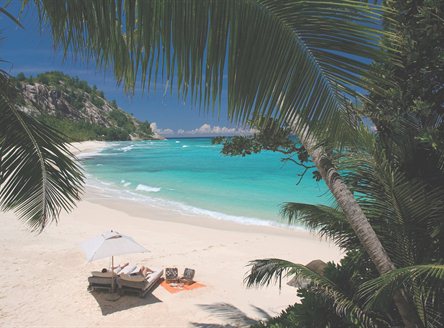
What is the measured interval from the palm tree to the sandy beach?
1.65 meters

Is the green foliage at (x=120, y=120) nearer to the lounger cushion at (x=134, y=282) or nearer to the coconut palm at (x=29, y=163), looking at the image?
the lounger cushion at (x=134, y=282)

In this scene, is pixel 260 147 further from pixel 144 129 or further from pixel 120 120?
pixel 144 129

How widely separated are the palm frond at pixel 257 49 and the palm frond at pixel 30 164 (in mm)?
2225

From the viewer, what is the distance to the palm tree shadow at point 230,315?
20.4ft

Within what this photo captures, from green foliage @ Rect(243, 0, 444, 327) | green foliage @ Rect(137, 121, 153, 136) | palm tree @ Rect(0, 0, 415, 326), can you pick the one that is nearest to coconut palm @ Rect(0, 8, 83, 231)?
palm tree @ Rect(0, 0, 415, 326)

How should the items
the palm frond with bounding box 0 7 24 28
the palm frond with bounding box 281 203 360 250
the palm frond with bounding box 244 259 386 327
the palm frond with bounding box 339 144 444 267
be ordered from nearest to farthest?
the palm frond with bounding box 0 7 24 28 → the palm frond with bounding box 339 144 444 267 → the palm frond with bounding box 244 259 386 327 → the palm frond with bounding box 281 203 360 250

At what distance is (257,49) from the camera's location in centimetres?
122

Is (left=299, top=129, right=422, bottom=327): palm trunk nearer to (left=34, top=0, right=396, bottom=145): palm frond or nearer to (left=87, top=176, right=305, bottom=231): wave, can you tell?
(left=34, top=0, right=396, bottom=145): palm frond

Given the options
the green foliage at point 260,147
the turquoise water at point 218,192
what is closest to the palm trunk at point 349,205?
the green foliage at point 260,147

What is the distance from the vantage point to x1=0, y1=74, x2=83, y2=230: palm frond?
3096mm

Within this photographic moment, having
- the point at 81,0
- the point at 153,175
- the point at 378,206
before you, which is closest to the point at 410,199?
the point at 378,206

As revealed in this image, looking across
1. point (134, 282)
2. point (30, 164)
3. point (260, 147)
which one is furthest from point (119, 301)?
point (30, 164)

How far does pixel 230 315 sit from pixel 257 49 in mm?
6384

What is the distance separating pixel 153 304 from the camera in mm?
6965
